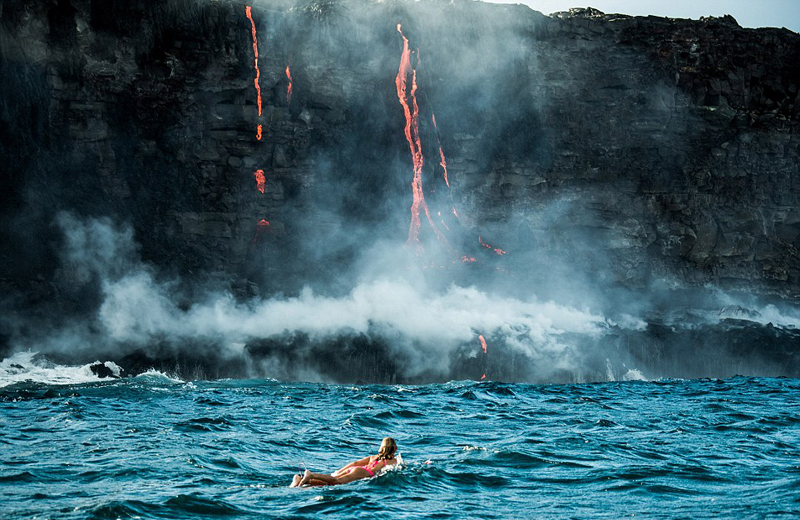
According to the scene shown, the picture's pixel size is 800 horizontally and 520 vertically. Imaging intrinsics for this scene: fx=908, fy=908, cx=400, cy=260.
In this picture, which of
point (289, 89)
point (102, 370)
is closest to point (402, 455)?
point (102, 370)

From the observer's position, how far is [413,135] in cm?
5131

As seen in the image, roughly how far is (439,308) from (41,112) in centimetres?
2205

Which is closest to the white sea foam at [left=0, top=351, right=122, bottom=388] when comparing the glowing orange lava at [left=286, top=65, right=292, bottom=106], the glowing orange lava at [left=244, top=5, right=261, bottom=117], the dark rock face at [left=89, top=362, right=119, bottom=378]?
the dark rock face at [left=89, top=362, right=119, bottom=378]

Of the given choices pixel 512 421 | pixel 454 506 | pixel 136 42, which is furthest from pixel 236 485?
pixel 136 42

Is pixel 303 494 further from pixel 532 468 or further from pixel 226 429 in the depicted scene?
pixel 226 429

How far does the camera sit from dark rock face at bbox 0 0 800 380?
44656mm

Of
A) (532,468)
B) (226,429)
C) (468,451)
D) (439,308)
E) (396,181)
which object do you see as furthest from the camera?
(396,181)

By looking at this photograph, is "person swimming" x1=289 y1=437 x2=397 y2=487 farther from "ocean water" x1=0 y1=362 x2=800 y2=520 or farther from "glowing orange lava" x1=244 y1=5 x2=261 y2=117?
"glowing orange lava" x1=244 y1=5 x2=261 y2=117

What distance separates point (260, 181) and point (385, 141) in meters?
7.54

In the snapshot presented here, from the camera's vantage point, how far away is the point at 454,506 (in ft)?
46.7

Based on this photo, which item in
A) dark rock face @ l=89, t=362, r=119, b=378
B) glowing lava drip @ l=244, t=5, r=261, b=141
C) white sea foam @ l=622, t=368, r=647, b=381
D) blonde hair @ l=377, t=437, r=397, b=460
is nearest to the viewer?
blonde hair @ l=377, t=437, r=397, b=460

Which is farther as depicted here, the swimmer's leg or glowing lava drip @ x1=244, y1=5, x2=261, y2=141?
glowing lava drip @ x1=244, y1=5, x2=261, y2=141

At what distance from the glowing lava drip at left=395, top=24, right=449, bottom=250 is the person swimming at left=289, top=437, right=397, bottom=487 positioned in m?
34.8

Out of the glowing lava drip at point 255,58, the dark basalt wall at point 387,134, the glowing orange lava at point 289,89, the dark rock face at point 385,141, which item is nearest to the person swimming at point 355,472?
the dark rock face at point 385,141
